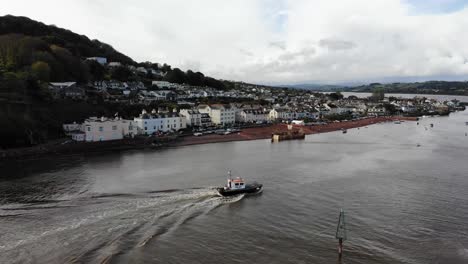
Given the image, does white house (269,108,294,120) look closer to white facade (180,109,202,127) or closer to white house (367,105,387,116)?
white facade (180,109,202,127)

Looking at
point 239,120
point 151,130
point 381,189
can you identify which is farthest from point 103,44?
point 381,189

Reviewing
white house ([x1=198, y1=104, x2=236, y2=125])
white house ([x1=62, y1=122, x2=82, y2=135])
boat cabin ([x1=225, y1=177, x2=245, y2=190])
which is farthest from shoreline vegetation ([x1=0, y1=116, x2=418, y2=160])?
boat cabin ([x1=225, y1=177, x2=245, y2=190])

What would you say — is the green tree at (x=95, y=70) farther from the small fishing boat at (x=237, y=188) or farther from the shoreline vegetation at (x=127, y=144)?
the small fishing boat at (x=237, y=188)

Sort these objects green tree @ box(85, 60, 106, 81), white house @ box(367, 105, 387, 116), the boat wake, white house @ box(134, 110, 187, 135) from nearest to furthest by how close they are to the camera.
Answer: the boat wake < white house @ box(134, 110, 187, 135) < green tree @ box(85, 60, 106, 81) < white house @ box(367, 105, 387, 116)

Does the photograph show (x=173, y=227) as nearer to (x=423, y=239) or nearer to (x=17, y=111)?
(x=423, y=239)

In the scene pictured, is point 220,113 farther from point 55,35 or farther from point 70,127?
point 55,35

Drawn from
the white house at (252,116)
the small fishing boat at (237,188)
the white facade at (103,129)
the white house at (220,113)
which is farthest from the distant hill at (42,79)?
the small fishing boat at (237,188)
